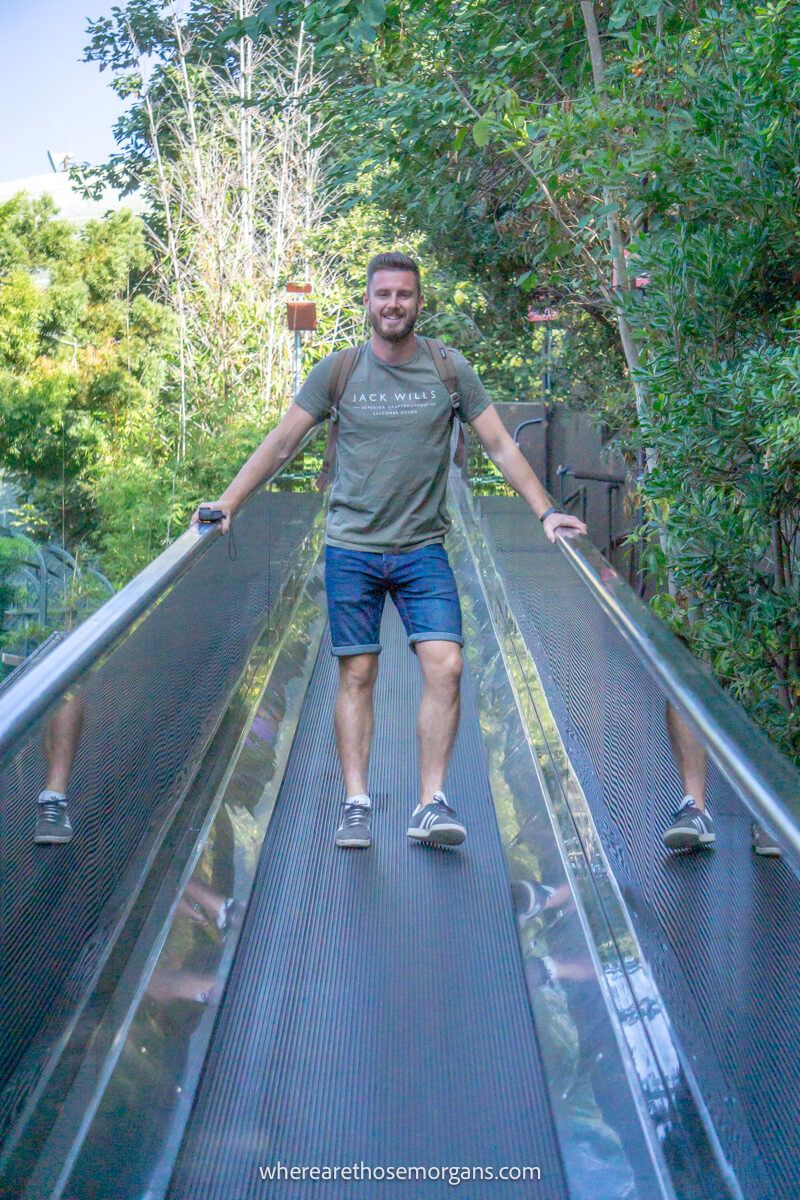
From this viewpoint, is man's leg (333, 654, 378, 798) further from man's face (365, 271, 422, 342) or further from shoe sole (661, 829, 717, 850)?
shoe sole (661, 829, 717, 850)

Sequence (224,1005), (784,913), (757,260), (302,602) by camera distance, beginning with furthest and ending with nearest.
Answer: (302,602)
(757,260)
(224,1005)
(784,913)

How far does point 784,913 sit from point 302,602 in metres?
5.68

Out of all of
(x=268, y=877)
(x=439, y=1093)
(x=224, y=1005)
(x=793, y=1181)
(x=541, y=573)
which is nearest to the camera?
(x=793, y=1181)

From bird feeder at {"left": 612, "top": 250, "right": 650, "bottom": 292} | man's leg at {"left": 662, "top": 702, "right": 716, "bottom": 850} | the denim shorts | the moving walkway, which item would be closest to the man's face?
the denim shorts

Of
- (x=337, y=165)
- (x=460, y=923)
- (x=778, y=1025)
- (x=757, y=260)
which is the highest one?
(x=337, y=165)

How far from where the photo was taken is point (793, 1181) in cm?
211

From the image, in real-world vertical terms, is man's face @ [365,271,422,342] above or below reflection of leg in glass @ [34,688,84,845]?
above

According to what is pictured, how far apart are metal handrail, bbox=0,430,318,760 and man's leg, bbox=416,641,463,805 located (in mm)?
836

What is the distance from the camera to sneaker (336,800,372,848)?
Answer: 13.8 ft

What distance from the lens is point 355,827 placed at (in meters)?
4.21

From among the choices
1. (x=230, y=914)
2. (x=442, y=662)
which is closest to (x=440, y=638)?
(x=442, y=662)

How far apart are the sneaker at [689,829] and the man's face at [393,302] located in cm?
165

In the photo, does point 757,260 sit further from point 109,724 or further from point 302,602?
point 302,602

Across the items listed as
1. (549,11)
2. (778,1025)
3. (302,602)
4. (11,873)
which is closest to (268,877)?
(11,873)
